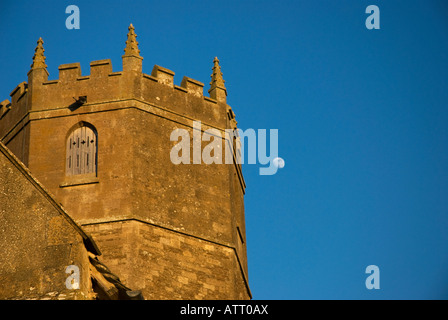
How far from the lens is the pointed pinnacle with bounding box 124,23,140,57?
27.1 m

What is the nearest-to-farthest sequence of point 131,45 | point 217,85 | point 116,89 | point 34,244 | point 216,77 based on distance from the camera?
point 34,244 → point 116,89 → point 131,45 → point 217,85 → point 216,77

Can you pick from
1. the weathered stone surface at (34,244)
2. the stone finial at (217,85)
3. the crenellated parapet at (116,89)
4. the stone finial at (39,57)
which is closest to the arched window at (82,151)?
the crenellated parapet at (116,89)

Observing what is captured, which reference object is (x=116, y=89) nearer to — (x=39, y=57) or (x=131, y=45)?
(x=131, y=45)

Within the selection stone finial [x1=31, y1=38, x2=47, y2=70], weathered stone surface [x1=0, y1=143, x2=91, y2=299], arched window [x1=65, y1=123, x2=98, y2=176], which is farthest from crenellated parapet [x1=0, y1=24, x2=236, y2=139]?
weathered stone surface [x1=0, y1=143, x2=91, y2=299]

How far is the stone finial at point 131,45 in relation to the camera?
88.9 ft

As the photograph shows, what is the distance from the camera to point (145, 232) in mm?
24625

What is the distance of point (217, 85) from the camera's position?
Result: 2827cm

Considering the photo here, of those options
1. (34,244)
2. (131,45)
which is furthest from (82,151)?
(34,244)

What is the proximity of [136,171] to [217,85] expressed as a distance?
13.6ft

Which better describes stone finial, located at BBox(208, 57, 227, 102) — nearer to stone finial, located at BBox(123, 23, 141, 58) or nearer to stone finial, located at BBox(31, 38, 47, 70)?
stone finial, located at BBox(123, 23, 141, 58)

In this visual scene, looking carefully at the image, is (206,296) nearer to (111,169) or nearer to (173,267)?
(173,267)
